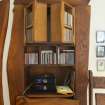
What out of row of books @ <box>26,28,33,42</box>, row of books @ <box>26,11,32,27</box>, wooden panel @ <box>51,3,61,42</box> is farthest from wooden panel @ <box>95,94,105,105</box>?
row of books @ <box>26,11,32,27</box>

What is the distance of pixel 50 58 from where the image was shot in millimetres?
2707

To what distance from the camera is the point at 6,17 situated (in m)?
2.66

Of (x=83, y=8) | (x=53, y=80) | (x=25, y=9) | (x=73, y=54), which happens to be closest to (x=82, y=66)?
(x=73, y=54)

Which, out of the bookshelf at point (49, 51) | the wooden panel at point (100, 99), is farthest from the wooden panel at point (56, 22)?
the wooden panel at point (100, 99)

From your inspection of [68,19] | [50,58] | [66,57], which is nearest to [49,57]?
[50,58]

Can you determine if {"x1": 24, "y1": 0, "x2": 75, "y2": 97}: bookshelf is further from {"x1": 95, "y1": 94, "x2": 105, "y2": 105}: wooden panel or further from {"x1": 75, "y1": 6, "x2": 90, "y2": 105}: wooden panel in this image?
{"x1": 95, "y1": 94, "x2": 105, "y2": 105}: wooden panel

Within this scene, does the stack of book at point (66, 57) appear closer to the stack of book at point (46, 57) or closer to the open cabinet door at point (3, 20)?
the stack of book at point (46, 57)

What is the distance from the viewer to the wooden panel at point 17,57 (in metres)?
2.66

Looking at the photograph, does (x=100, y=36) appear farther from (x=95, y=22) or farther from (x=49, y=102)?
(x=49, y=102)

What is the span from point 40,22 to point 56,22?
191 millimetres

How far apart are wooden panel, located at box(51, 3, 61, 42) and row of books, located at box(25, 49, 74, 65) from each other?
23 cm

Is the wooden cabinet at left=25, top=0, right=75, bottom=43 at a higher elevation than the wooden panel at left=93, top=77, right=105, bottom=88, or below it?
higher

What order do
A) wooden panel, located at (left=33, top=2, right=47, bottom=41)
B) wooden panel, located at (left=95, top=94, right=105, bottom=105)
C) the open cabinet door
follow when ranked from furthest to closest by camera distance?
wooden panel, located at (left=95, top=94, right=105, bottom=105)
the open cabinet door
wooden panel, located at (left=33, top=2, right=47, bottom=41)

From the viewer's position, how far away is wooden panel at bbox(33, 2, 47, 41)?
252 cm
